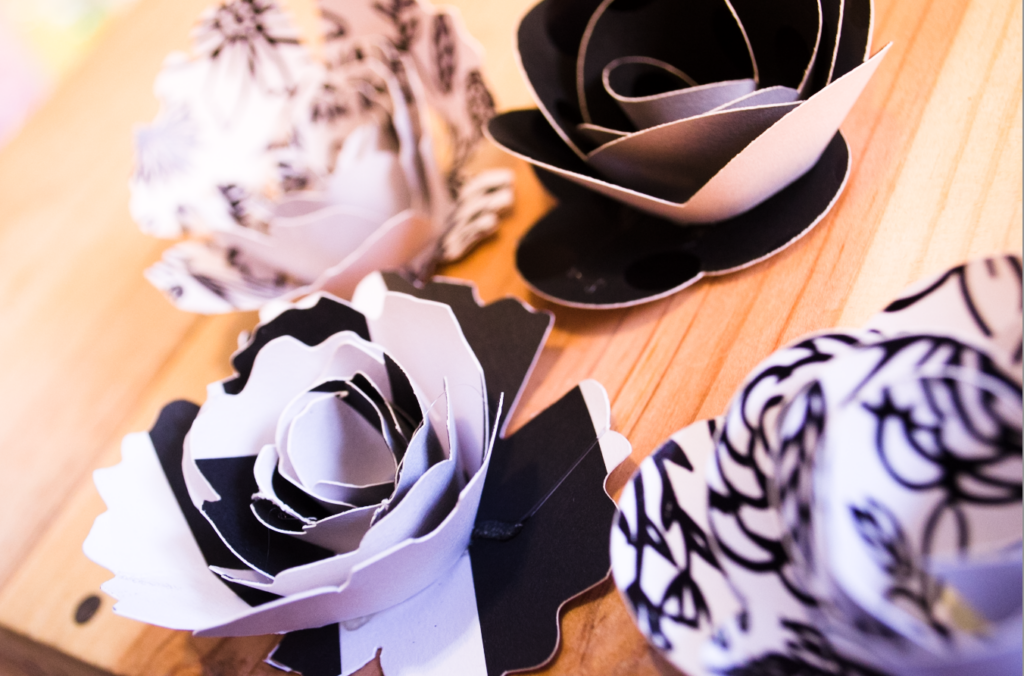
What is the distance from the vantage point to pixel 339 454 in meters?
0.42

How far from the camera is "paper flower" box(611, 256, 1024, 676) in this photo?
23cm

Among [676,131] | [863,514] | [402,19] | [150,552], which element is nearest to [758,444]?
[863,514]

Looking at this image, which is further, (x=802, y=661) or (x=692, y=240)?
(x=692, y=240)

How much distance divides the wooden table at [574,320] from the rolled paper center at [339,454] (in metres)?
0.11

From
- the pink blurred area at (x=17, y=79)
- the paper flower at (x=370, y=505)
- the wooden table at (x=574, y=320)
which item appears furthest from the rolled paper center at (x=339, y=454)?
the pink blurred area at (x=17, y=79)

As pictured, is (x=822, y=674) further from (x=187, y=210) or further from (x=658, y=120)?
(x=187, y=210)

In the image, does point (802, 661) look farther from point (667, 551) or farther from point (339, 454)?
point (339, 454)

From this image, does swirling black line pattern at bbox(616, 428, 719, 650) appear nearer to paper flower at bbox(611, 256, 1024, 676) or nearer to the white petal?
paper flower at bbox(611, 256, 1024, 676)

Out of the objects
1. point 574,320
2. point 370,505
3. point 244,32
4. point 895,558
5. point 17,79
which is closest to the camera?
point 895,558

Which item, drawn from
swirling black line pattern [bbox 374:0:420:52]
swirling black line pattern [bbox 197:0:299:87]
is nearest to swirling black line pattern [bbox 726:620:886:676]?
swirling black line pattern [bbox 374:0:420:52]

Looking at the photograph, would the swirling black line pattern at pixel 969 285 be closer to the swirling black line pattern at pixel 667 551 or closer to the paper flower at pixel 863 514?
the paper flower at pixel 863 514

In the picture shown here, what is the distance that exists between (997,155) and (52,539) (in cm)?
68

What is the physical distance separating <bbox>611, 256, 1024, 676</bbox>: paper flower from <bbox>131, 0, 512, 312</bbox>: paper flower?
0.32 metres

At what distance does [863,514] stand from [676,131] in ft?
0.75
